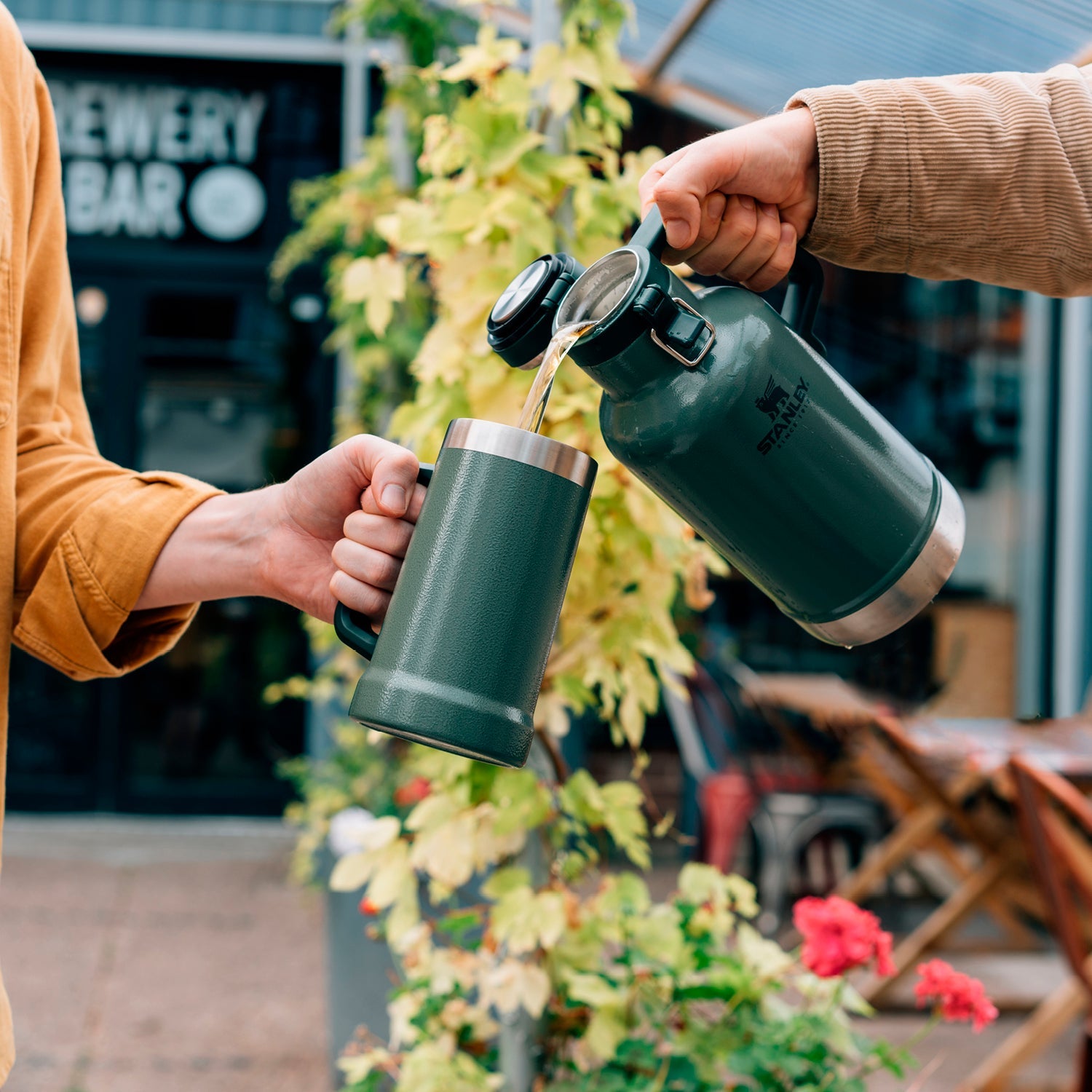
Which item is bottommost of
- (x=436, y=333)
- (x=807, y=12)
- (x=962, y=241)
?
(x=436, y=333)

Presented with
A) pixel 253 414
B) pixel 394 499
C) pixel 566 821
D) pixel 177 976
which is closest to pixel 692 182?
pixel 394 499

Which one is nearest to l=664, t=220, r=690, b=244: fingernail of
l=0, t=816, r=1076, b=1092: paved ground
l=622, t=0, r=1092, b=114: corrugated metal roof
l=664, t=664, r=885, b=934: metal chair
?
l=622, t=0, r=1092, b=114: corrugated metal roof

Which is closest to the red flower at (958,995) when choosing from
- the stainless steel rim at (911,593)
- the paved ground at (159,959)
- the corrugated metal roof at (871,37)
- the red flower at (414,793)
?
the stainless steel rim at (911,593)

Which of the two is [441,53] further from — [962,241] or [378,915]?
[962,241]

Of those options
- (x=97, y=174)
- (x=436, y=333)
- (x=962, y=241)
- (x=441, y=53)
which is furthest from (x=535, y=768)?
(x=97, y=174)

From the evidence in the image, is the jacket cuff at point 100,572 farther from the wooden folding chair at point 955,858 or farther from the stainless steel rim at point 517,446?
the wooden folding chair at point 955,858

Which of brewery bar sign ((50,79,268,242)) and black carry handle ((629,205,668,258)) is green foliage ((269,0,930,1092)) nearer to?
black carry handle ((629,205,668,258))

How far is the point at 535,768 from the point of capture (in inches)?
69.2

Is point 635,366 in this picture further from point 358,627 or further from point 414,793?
point 414,793

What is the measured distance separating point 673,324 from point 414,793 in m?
1.82

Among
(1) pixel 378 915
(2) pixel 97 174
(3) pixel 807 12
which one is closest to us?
(1) pixel 378 915

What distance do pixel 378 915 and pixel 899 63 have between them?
2512 mm

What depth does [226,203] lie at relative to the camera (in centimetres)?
545

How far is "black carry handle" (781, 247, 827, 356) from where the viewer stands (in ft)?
3.28
